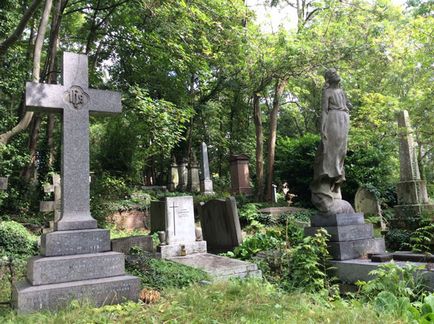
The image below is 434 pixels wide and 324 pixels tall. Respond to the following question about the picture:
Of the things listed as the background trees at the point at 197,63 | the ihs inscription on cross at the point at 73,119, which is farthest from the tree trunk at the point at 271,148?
the ihs inscription on cross at the point at 73,119

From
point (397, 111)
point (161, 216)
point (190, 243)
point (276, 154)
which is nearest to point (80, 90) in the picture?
point (190, 243)

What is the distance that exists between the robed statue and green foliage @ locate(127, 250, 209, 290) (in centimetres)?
292

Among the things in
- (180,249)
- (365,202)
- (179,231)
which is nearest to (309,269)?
(180,249)

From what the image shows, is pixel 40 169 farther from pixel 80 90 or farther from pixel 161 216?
pixel 80 90

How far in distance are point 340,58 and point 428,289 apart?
10.4 m

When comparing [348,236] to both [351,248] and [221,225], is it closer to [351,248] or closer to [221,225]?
[351,248]

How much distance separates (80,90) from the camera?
558 centimetres

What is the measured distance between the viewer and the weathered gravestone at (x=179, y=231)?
8.52m

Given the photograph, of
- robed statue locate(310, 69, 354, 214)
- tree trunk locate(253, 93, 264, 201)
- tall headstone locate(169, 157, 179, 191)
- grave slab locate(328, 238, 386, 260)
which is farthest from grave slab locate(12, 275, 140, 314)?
tall headstone locate(169, 157, 179, 191)

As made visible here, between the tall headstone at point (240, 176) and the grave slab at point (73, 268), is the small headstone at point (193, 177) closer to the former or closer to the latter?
the tall headstone at point (240, 176)

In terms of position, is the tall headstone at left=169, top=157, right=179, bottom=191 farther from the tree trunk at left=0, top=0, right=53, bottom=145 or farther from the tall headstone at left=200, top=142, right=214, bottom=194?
the tree trunk at left=0, top=0, right=53, bottom=145

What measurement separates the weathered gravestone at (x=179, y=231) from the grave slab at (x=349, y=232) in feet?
9.30

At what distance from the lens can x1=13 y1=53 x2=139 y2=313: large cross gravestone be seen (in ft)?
14.2

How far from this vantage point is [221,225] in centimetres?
978
